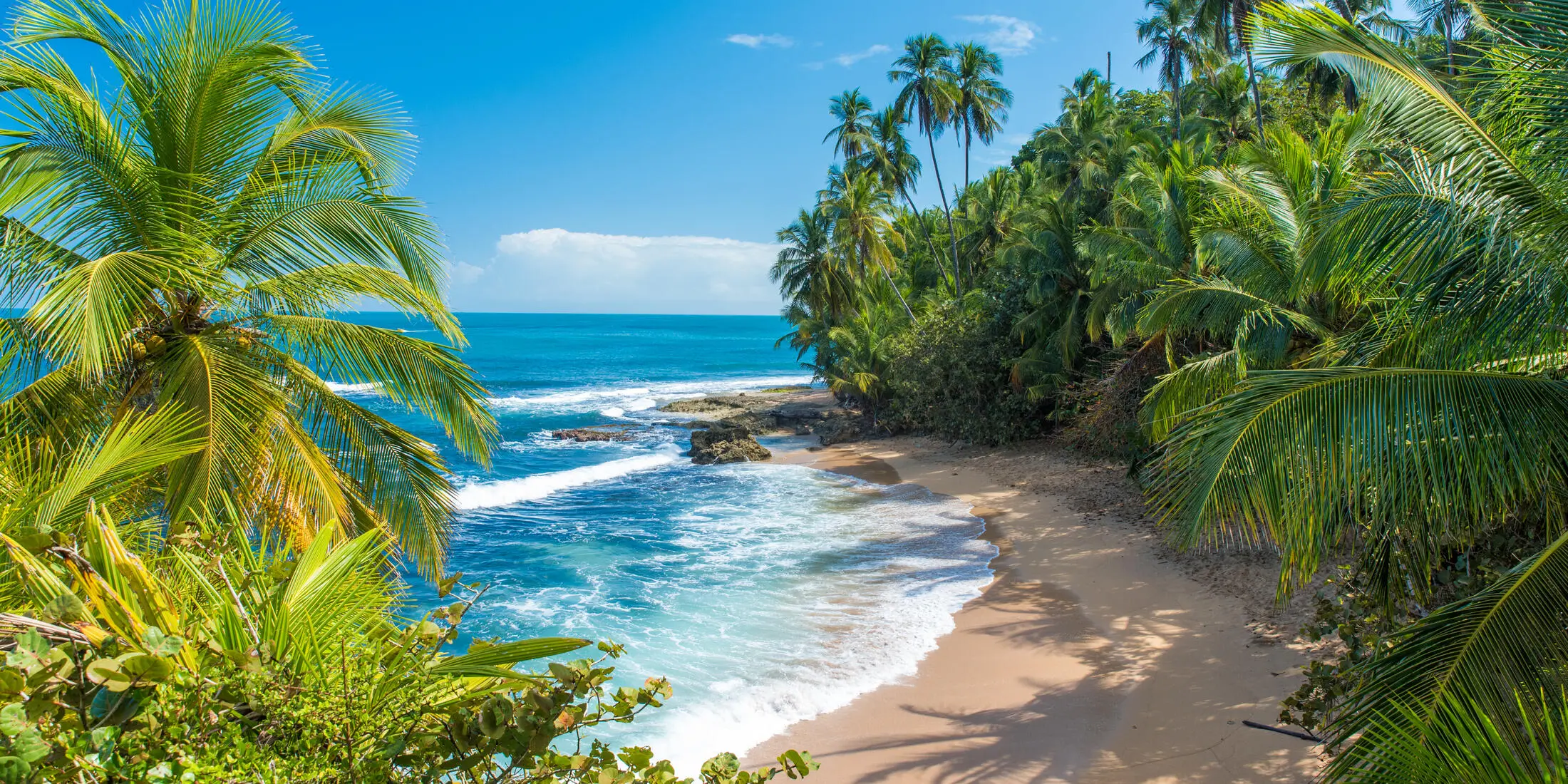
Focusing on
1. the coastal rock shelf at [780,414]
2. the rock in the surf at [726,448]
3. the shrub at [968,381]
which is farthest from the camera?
the coastal rock shelf at [780,414]

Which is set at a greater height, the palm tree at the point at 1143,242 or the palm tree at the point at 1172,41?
the palm tree at the point at 1172,41

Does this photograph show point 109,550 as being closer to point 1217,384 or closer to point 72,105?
point 72,105

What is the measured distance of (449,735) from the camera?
2258mm

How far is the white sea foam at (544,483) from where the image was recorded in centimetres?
2153

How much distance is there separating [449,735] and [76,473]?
7.04ft

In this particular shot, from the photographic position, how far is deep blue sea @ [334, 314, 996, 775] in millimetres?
9188

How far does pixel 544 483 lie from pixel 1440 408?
22.2 m

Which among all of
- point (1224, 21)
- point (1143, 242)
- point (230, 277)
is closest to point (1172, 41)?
point (1224, 21)

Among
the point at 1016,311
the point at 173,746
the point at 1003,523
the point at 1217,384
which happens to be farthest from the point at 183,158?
the point at 1016,311

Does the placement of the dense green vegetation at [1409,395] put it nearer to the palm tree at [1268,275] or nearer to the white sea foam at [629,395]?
the palm tree at [1268,275]

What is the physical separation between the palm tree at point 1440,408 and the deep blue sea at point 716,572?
5494 millimetres

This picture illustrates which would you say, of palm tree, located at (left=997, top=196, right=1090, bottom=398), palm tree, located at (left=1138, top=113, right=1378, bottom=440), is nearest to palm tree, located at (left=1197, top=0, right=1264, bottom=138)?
palm tree, located at (left=997, top=196, right=1090, bottom=398)

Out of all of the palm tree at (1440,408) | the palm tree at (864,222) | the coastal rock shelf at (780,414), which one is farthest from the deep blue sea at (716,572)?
the palm tree at (864,222)

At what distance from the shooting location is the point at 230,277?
498 centimetres
